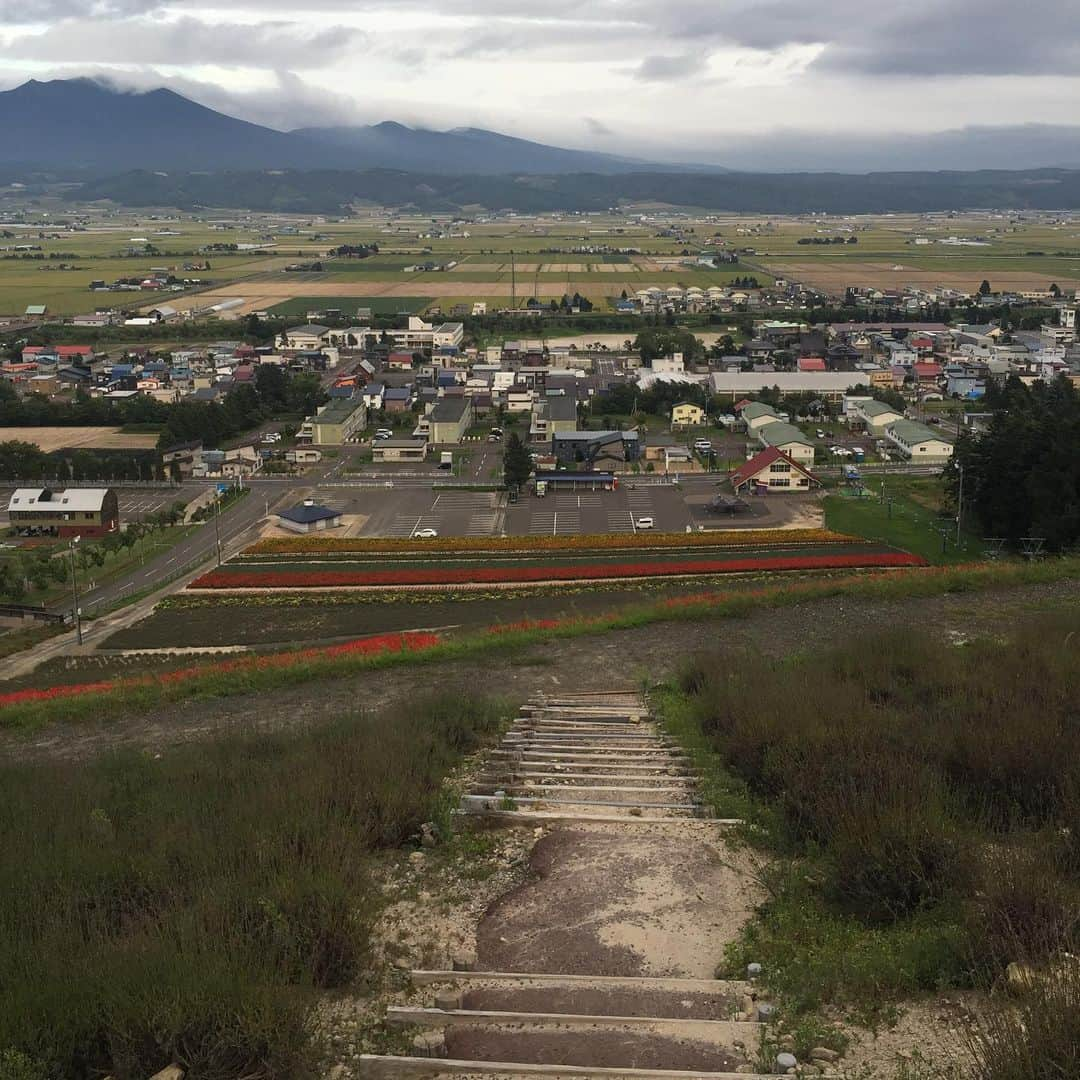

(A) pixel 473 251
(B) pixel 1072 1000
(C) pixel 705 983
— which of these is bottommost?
(C) pixel 705 983

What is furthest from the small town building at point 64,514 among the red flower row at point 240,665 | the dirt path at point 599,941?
the dirt path at point 599,941

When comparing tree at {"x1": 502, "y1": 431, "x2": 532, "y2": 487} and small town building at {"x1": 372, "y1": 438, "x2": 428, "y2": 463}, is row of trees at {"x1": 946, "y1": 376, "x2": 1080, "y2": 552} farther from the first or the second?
small town building at {"x1": 372, "y1": 438, "x2": 428, "y2": 463}

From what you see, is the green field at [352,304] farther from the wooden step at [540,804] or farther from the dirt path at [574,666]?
the wooden step at [540,804]

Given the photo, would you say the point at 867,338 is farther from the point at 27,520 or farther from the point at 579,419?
the point at 27,520

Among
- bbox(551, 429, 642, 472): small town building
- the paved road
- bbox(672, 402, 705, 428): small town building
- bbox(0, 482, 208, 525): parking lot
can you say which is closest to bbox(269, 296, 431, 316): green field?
bbox(672, 402, 705, 428): small town building

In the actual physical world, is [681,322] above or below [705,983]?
above

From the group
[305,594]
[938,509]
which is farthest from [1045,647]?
[938,509]
